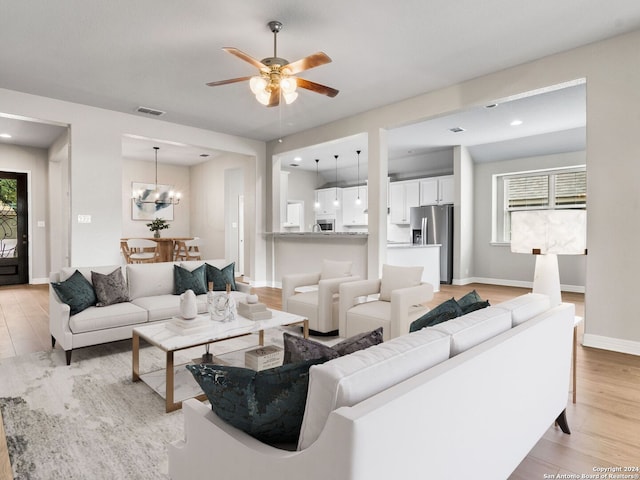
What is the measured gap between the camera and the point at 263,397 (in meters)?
1.07

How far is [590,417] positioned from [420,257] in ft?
15.2

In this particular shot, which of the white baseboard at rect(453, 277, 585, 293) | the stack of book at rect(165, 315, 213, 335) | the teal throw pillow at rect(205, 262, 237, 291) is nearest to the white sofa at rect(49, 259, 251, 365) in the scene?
the teal throw pillow at rect(205, 262, 237, 291)

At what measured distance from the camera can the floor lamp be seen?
265 centimetres

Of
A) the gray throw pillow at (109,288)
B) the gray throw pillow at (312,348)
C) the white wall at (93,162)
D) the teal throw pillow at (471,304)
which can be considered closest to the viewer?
the gray throw pillow at (312,348)

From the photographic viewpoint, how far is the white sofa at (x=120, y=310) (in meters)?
3.09

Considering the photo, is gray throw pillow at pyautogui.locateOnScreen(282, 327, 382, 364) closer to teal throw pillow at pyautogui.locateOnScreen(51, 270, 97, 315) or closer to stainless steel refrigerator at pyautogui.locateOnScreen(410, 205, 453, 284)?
teal throw pillow at pyautogui.locateOnScreen(51, 270, 97, 315)

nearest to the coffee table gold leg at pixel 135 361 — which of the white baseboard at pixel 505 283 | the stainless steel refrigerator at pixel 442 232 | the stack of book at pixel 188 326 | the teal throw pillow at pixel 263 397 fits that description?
the stack of book at pixel 188 326

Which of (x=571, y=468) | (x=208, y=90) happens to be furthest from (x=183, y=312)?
(x=208, y=90)

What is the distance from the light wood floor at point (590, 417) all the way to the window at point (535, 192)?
4.39 meters

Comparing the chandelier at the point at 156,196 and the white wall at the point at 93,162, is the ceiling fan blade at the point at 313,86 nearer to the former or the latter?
the white wall at the point at 93,162

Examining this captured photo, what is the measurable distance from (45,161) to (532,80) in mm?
8698

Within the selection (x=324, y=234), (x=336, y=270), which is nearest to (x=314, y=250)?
(x=324, y=234)

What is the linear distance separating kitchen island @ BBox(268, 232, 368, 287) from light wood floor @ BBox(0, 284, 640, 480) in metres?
3.04

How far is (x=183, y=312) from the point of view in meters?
2.77
